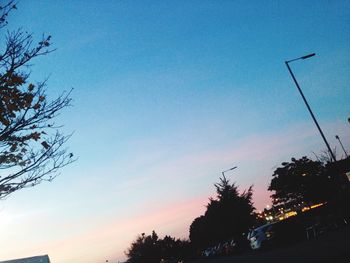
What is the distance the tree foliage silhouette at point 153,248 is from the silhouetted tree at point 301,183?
2209 cm

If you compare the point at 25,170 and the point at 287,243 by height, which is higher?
the point at 25,170

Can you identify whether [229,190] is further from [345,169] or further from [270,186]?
[270,186]

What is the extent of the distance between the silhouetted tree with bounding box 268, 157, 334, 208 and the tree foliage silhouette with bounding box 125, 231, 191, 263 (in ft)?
72.5

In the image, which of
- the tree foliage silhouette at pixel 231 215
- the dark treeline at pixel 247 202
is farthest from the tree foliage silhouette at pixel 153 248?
the tree foliage silhouette at pixel 231 215

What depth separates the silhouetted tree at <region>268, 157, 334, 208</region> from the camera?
56.7 m

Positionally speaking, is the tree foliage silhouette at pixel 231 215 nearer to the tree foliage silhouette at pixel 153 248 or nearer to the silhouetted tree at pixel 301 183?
the silhouetted tree at pixel 301 183

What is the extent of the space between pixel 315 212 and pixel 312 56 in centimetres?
1812

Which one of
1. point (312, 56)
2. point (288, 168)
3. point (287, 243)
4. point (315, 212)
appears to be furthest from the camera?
point (288, 168)

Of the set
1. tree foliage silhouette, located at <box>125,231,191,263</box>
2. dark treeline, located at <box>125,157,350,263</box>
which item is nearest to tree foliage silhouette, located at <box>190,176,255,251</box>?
dark treeline, located at <box>125,157,350,263</box>

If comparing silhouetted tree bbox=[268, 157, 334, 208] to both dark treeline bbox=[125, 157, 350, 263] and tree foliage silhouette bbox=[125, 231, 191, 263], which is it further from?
tree foliage silhouette bbox=[125, 231, 191, 263]

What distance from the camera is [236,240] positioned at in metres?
37.7

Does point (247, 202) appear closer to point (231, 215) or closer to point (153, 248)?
point (231, 215)

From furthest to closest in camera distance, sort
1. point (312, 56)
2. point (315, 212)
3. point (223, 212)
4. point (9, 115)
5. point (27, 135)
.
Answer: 1. point (223, 212)
2. point (315, 212)
3. point (312, 56)
4. point (27, 135)
5. point (9, 115)

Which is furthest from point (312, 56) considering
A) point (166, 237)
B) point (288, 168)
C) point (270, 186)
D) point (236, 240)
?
point (166, 237)
